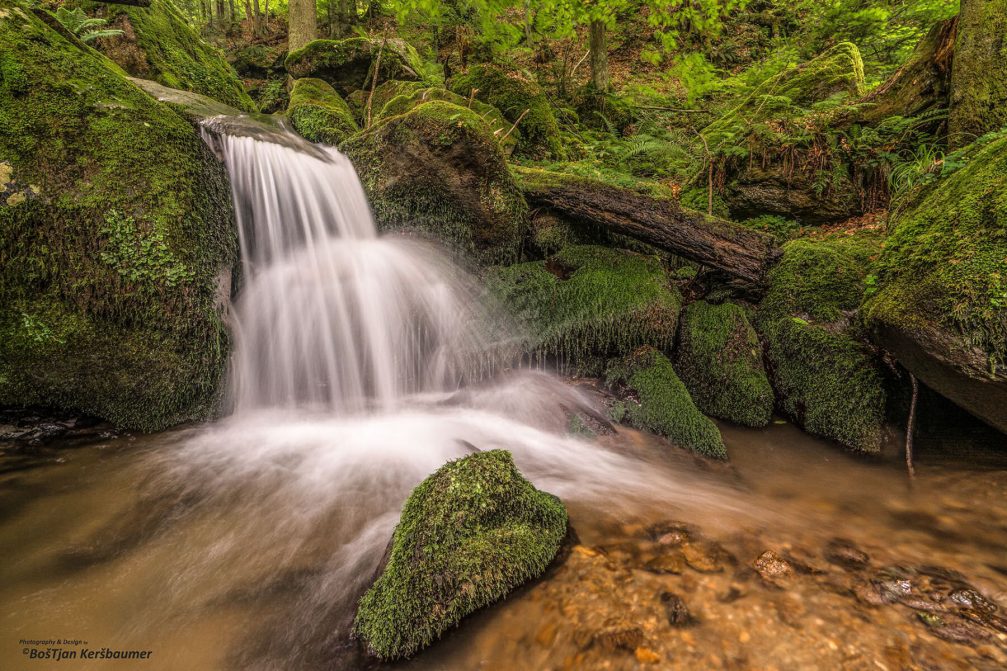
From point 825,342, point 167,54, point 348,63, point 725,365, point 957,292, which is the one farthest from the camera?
point 348,63

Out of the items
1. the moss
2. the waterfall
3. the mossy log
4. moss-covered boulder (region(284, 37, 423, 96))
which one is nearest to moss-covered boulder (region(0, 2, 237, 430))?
the waterfall

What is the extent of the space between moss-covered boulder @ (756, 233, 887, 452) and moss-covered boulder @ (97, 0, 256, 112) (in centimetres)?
899

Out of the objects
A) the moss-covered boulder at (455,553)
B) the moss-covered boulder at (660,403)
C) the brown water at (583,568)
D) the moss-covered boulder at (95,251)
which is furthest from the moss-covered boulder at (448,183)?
the moss-covered boulder at (455,553)

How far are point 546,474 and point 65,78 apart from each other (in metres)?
5.38

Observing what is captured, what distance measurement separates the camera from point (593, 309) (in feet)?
15.6

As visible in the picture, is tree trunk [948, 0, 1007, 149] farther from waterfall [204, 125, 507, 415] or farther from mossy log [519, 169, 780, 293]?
waterfall [204, 125, 507, 415]

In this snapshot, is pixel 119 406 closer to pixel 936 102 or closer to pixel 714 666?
pixel 714 666

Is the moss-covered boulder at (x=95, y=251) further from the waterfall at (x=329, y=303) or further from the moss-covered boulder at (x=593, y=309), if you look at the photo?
the moss-covered boulder at (x=593, y=309)

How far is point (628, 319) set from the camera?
15.4 feet

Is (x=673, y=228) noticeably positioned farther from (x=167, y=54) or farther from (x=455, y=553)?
(x=167, y=54)

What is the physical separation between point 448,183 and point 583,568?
4.49 m

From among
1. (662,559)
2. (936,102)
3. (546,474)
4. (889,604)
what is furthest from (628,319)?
(936,102)

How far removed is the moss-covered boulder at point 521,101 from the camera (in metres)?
8.27

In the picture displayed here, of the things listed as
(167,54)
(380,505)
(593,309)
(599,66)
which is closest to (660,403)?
(593,309)
